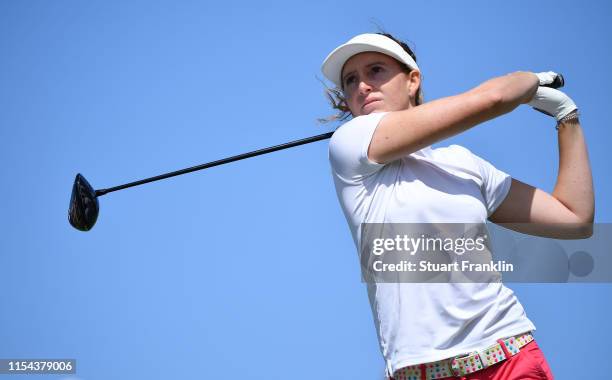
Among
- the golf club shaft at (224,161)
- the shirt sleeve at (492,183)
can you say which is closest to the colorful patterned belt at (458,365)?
the shirt sleeve at (492,183)

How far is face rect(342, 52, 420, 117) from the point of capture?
10.3 feet

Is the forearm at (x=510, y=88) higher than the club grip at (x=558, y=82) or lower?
lower

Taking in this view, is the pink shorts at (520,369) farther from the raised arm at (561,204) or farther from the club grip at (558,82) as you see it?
the club grip at (558,82)

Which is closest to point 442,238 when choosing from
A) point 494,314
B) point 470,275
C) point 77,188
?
point 470,275

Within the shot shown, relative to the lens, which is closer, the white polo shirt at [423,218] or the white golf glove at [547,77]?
the white polo shirt at [423,218]

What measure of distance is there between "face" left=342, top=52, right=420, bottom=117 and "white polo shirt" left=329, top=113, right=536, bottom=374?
234 mm

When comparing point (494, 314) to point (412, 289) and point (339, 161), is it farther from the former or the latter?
point (339, 161)

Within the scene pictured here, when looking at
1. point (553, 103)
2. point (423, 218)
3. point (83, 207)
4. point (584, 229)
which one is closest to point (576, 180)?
point (584, 229)

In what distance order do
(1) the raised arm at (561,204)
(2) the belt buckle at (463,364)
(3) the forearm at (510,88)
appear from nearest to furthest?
(2) the belt buckle at (463,364) < (3) the forearm at (510,88) < (1) the raised arm at (561,204)

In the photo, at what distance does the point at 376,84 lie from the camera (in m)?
3.18

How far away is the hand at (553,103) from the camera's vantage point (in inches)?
129

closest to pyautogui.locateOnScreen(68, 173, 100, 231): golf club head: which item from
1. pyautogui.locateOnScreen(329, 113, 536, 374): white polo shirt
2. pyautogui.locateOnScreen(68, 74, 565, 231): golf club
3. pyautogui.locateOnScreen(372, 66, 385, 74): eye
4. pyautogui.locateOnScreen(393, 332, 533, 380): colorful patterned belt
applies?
pyautogui.locateOnScreen(68, 74, 565, 231): golf club

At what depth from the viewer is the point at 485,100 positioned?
8.67 ft

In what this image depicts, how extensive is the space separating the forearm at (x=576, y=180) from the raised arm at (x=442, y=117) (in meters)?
0.66
